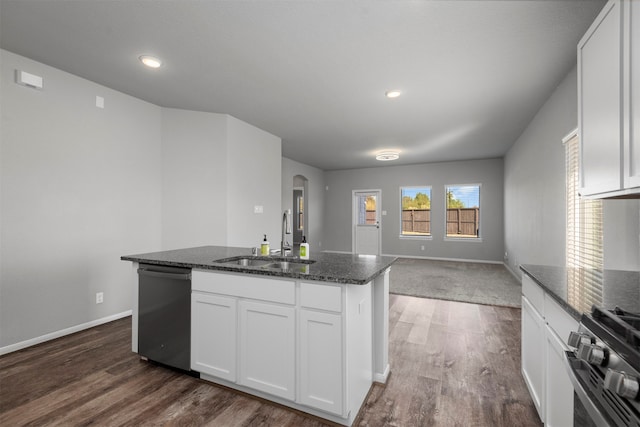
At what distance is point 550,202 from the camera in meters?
3.49

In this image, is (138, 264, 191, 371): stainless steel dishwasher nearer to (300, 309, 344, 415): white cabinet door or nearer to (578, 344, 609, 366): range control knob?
(300, 309, 344, 415): white cabinet door

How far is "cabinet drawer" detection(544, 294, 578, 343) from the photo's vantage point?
1239 mm

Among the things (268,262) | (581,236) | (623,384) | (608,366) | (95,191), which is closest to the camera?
(623,384)

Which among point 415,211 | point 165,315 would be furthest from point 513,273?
point 165,315

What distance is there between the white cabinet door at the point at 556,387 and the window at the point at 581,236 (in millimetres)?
272

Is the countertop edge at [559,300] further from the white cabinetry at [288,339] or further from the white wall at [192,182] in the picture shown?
the white wall at [192,182]

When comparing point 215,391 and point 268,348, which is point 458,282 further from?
point 215,391

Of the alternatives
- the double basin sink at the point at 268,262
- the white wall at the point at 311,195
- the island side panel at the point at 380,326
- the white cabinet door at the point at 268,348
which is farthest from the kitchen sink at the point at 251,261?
the white wall at the point at 311,195

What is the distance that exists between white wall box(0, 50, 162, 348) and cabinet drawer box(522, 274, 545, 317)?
404cm

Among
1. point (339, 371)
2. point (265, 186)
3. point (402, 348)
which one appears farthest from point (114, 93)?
point (402, 348)

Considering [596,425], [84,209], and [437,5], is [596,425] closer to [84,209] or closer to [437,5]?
[437,5]

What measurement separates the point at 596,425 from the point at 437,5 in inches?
88.3

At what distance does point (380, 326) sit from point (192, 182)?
3.10 meters

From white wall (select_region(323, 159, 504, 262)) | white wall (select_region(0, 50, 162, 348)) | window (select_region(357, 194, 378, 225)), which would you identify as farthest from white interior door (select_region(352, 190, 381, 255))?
white wall (select_region(0, 50, 162, 348))
